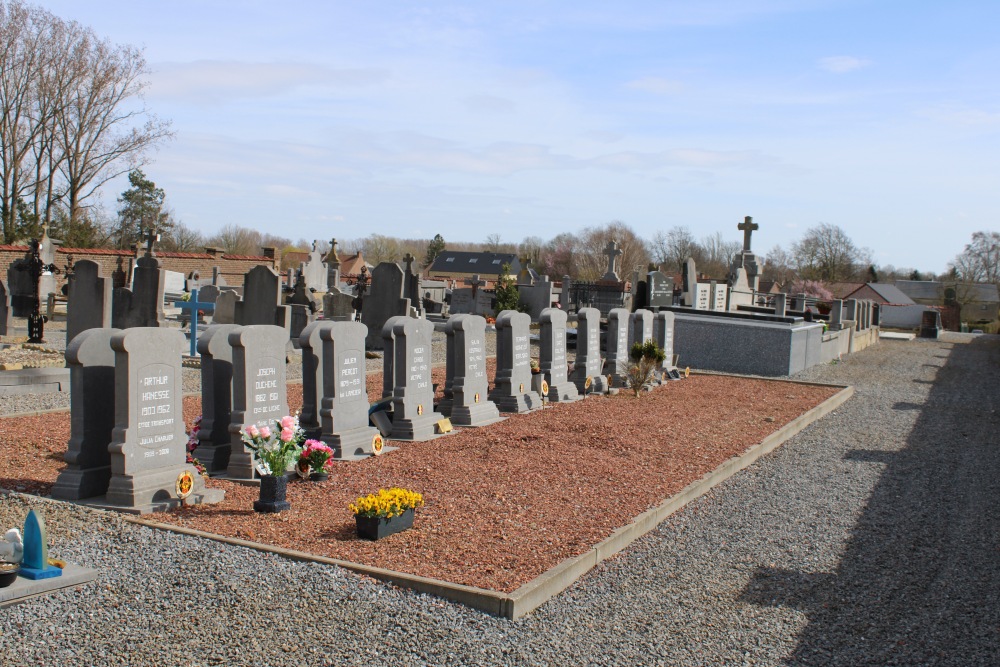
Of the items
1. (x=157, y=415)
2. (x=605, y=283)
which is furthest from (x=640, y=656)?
(x=605, y=283)

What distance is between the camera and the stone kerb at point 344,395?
933cm

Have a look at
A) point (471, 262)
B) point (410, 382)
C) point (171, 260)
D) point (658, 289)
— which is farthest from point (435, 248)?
point (410, 382)

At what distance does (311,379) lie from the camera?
9773 millimetres

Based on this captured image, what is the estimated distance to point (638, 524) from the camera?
702 centimetres

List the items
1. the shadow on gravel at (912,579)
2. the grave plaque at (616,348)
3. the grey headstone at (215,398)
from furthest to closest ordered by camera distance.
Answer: the grave plaque at (616,348) < the grey headstone at (215,398) < the shadow on gravel at (912,579)

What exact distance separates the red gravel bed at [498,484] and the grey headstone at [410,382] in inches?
11.3

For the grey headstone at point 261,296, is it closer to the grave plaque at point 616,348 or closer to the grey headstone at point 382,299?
the grey headstone at point 382,299

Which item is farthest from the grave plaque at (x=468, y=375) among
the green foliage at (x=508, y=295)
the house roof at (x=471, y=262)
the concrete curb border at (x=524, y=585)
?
the house roof at (x=471, y=262)

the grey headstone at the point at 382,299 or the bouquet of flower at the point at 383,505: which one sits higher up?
the grey headstone at the point at 382,299

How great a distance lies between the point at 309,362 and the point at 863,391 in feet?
38.9

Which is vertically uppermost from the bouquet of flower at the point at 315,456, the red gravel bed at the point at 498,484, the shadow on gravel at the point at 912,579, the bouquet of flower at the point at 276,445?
the bouquet of flower at the point at 276,445

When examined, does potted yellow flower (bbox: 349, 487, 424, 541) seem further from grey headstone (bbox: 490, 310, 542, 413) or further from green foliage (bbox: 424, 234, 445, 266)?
green foliage (bbox: 424, 234, 445, 266)

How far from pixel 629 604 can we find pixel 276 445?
10.9 ft

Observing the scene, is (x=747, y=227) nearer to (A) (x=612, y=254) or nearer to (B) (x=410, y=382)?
(A) (x=612, y=254)
